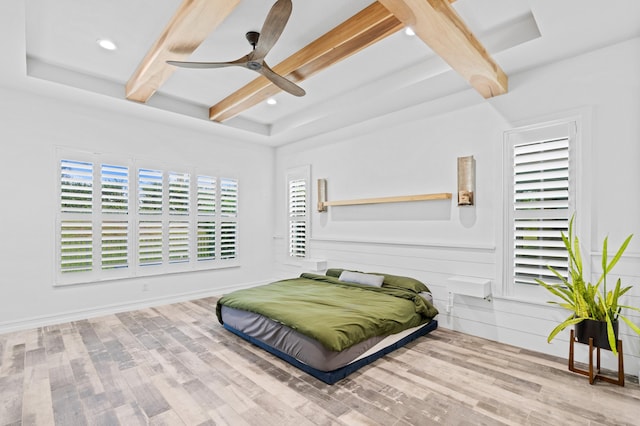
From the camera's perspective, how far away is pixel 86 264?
427 centimetres

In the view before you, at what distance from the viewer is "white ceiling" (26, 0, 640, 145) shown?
2561 mm

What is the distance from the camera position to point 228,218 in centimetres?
581

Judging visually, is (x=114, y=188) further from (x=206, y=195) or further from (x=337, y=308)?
(x=337, y=308)

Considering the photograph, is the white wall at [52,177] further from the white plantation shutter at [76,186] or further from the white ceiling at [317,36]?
the white ceiling at [317,36]

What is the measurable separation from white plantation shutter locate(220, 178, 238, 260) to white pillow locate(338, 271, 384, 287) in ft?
7.53

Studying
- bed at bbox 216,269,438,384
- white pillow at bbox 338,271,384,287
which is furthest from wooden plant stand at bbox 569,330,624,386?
white pillow at bbox 338,271,384,287

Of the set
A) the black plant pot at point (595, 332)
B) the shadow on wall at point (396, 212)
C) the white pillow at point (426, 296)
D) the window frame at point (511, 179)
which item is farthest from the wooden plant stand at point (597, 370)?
the shadow on wall at point (396, 212)

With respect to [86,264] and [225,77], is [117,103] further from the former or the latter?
[86,264]

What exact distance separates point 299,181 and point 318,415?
4344 mm

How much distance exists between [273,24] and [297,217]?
4085 mm

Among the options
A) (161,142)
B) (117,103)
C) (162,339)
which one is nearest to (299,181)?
(161,142)

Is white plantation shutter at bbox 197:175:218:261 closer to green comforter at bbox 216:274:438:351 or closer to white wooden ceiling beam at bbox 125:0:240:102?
green comforter at bbox 216:274:438:351

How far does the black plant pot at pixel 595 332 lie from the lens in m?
2.51

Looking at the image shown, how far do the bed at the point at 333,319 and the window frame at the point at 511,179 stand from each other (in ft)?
3.01
